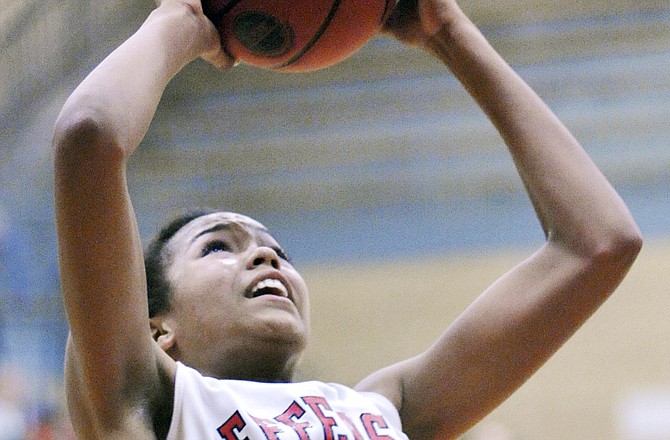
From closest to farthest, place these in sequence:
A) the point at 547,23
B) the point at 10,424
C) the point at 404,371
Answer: the point at 404,371 → the point at 10,424 → the point at 547,23

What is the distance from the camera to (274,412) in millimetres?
1461

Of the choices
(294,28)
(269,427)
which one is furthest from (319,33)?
(269,427)

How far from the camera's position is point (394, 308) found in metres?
6.04

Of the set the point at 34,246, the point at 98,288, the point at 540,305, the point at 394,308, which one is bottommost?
the point at 394,308

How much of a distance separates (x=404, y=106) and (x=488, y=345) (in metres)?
5.16

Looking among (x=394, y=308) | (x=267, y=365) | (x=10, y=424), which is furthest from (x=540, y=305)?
(x=394, y=308)

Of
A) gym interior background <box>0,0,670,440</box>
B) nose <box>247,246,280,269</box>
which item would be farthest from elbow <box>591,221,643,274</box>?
gym interior background <box>0,0,670,440</box>

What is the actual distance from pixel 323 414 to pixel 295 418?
5 centimetres

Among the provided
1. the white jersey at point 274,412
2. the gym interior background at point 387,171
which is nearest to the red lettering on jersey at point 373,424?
the white jersey at point 274,412

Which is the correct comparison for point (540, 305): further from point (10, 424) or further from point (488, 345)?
point (10, 424)

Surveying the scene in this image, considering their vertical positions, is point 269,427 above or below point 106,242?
below

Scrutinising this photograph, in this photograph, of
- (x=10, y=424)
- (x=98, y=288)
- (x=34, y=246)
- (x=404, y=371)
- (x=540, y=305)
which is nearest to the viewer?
(x=98, y=288)

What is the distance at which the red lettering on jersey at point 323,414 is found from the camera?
1.43 m

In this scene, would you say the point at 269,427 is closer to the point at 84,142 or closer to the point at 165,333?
the point at 165,333
